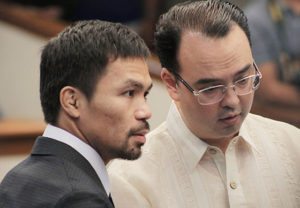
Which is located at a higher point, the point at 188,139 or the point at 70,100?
the point at 70,100

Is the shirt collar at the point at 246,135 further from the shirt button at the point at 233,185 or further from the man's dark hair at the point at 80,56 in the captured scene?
the man's dark hair at the point at 80,56

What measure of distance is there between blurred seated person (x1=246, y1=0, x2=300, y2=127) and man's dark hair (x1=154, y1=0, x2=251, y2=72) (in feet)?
4.41

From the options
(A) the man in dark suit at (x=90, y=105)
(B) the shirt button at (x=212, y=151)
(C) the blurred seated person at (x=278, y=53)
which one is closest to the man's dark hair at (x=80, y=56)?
(A) the man in dark suit at (x=90, y=105)

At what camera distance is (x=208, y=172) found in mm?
1957

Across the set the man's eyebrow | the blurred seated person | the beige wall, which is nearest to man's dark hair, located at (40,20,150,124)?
the man's eyebrow

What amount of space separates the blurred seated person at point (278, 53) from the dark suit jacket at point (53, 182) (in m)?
1.78

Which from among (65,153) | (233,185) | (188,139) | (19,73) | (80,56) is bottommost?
(19,73)

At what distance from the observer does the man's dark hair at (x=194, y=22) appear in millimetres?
1893

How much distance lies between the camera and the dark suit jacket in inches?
58.7

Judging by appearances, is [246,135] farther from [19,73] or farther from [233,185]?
[19,73]

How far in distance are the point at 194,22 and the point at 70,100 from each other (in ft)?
1.45

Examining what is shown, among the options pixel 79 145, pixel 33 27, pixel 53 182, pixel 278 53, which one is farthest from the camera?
pixel 33 27

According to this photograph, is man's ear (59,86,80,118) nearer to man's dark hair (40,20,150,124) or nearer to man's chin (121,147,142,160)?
man's dark hair (40,20,150,124)

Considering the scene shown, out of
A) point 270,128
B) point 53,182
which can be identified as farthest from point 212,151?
point 53,182
